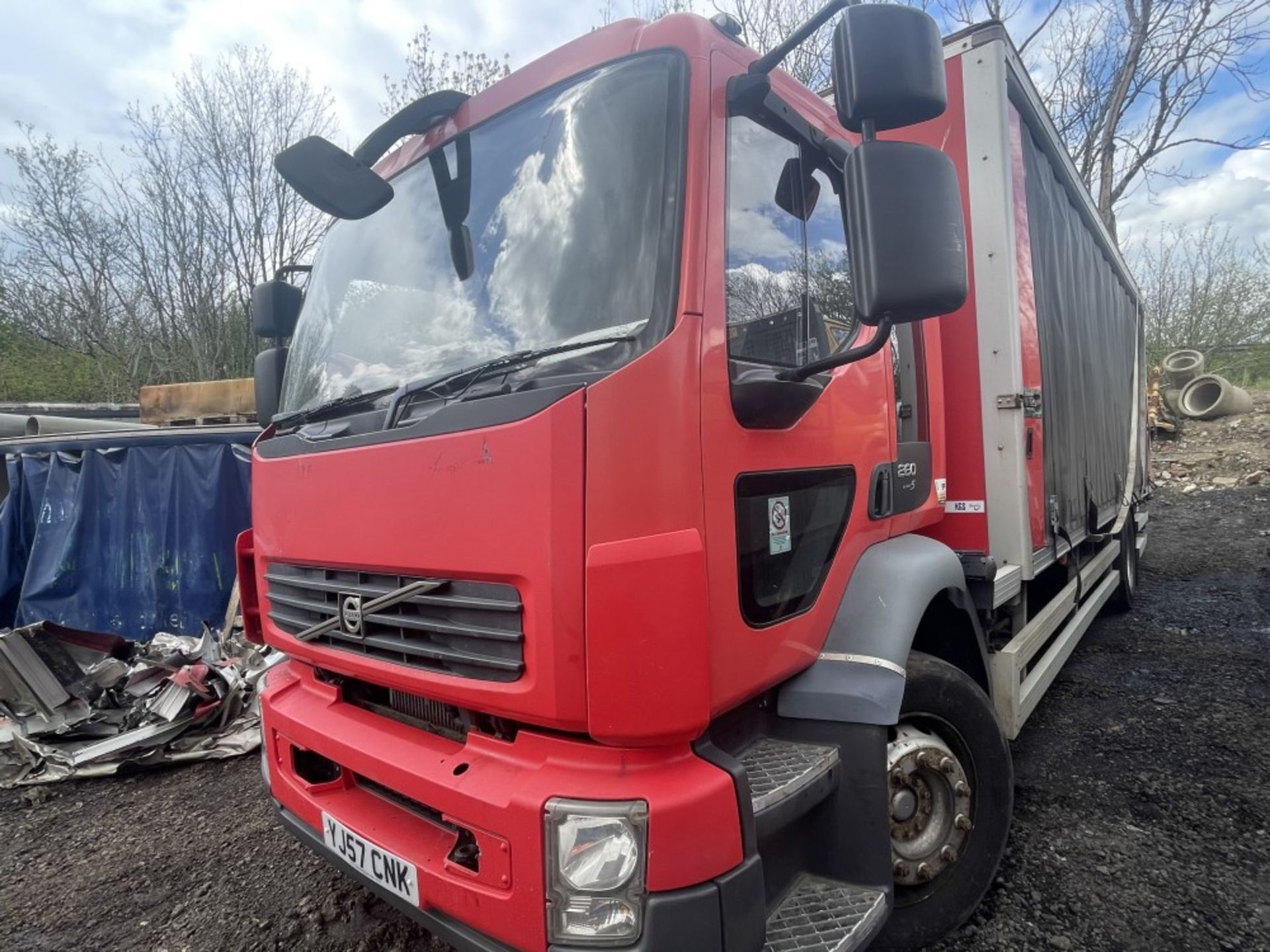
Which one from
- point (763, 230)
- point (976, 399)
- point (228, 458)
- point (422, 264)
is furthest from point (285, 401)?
point (228, 458)

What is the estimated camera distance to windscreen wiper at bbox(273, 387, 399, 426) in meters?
2.04

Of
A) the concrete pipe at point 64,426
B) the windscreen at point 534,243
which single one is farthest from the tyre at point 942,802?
the concrete pipe at point 64,426

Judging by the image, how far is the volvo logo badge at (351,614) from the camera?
6.05 feet

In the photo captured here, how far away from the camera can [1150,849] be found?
2625mm

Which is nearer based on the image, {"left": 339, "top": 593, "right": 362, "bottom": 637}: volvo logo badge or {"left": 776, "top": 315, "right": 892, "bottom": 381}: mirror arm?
{"left": 776, "top": 315, "right": 892, "bottom": 381}: mirror arm

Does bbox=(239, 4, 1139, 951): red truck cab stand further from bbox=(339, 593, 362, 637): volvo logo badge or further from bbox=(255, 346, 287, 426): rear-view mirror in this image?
bbox=(255, 346, 287, 426): rear-view mirror

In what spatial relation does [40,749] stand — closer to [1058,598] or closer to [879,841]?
[879,841]

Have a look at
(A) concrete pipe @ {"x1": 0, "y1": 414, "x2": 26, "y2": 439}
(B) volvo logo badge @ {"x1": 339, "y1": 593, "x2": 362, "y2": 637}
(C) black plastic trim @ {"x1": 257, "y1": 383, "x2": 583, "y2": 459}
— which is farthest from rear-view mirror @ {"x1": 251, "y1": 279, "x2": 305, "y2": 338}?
(A) concrete pipe @ {"x1": 0, "y1": 414, "x2": 26, "y2": 439}

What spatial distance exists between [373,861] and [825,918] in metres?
1.10

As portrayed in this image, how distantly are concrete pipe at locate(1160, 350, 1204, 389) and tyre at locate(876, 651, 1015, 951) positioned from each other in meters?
19.0

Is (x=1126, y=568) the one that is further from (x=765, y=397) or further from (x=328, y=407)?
(x=328, y=407)

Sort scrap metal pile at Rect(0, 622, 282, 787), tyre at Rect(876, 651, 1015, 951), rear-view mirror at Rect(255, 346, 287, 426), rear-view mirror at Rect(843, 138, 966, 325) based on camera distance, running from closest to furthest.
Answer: rear-view mirror at Rect(843, 138, 966, 325)
tyre at Rect(876, 651, 1015, 951)
rear-view mirror at Rect(255, 346, 287, 426)
scrap metal pile at Rect(0, 622, 282, 787)

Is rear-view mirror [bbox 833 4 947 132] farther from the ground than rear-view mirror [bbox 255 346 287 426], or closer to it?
farther from the ground

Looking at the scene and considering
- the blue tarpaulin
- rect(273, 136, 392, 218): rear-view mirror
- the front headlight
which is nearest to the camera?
the front headlight
